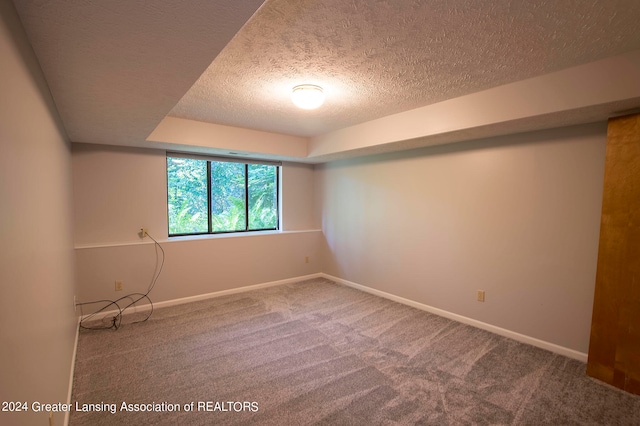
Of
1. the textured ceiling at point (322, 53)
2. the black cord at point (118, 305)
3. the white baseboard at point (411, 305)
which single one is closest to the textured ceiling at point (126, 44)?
the textured ceiling at point (322, 53)

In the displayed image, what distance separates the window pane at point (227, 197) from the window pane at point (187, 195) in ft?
0.43

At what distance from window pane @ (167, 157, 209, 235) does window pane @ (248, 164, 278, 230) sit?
0.74 metres

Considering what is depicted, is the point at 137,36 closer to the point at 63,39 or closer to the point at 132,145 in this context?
the point at 63,39

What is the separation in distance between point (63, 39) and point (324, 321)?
10.1 feet

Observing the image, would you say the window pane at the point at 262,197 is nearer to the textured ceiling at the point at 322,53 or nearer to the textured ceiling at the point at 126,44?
the textured ceiling at the point at 322,53

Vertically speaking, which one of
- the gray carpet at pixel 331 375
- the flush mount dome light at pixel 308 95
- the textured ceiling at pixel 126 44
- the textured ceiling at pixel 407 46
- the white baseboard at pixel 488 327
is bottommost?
the gray carpet at pixel 331 375

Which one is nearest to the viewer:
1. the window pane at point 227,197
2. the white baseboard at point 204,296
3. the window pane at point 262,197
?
the white baseboard at point 204,296

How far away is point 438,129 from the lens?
278 centimetres

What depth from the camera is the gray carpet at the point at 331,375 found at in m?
1.85

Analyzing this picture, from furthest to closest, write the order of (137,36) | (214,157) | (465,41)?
(214,157) → (465,41) → (137,36)

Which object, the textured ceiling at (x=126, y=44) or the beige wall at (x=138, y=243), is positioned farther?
the beige wall at (x=138, y=243)

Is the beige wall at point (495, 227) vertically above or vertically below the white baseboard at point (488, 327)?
above

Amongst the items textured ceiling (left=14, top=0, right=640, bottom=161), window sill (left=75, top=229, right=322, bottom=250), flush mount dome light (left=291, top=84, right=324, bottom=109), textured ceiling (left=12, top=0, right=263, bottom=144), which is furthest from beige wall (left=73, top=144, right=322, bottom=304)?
flush mount dome light (left=291, top=84, right=324, bottom=109)

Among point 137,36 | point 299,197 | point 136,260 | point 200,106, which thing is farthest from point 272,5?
point 299,197
